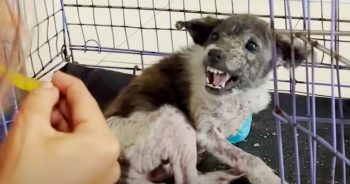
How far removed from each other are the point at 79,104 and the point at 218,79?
0.96m

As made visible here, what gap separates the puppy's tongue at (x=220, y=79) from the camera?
186cm

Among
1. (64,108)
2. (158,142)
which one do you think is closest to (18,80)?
(64,108)


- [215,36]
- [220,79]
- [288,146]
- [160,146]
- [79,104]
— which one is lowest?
[288,146]

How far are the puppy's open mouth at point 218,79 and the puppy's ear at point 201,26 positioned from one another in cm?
16

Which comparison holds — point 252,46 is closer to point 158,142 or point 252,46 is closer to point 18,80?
point 158,142

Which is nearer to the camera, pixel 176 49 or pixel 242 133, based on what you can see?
pixel 242 133

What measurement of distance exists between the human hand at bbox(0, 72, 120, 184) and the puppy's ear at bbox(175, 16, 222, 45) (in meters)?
1.01

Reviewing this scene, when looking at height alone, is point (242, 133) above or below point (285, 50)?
below

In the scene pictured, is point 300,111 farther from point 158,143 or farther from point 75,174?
point 75,174

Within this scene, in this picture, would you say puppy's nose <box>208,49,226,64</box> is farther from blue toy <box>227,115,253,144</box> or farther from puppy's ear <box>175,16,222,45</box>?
blue toy <box>227,115,253,144</box>

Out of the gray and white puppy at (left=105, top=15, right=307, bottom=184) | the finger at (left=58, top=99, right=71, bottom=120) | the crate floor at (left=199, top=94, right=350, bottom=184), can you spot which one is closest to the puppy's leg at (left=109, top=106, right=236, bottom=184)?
the gray and white puppy at (left=105, top=15, right=307, bottom=184)

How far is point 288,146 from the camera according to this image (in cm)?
208

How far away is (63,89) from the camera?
0.98 metres

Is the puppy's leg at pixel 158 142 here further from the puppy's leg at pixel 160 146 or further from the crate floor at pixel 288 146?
the crate floor at pixel 288 146
